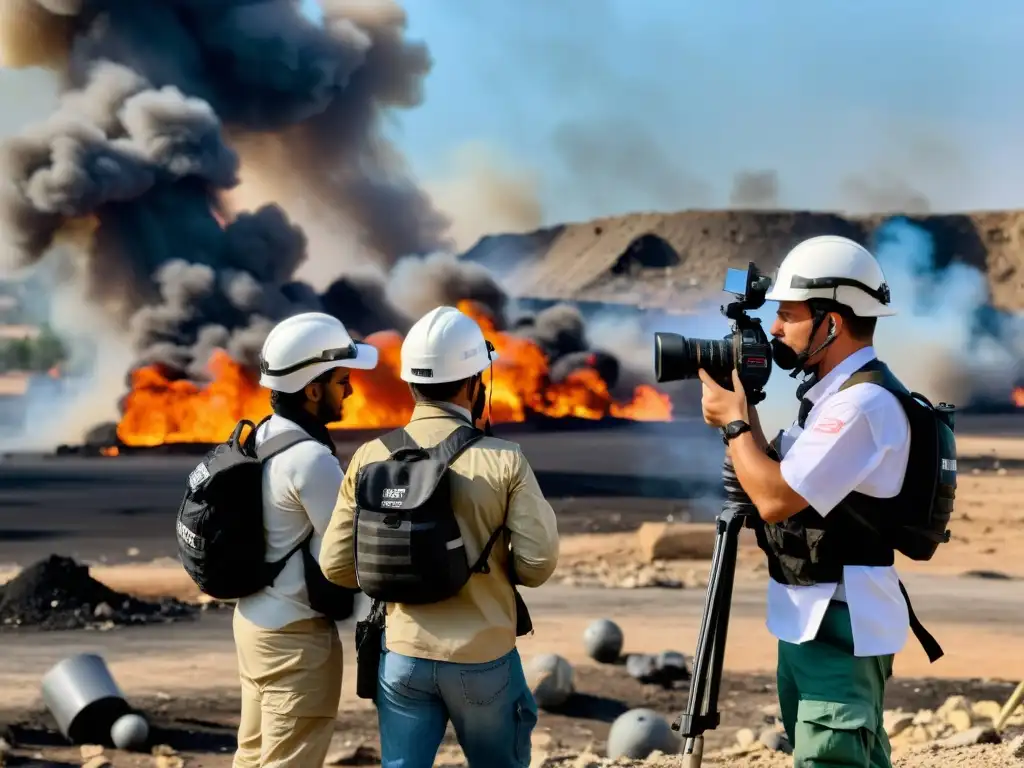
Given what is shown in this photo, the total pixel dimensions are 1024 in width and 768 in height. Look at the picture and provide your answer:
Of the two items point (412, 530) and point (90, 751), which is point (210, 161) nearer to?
point (90, 751)

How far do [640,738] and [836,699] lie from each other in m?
3.20

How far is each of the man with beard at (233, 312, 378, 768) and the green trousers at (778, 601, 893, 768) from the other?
1120 mm

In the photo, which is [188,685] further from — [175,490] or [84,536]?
[175,490]

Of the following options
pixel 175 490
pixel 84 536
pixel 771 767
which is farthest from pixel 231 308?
pixel 771 767

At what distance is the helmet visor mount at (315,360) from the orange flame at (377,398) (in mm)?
12750

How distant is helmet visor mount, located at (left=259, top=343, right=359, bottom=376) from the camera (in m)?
3.17

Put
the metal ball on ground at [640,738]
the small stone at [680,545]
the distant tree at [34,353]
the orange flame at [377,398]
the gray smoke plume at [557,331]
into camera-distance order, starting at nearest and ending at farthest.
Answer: the metal ball on ground at [640,738] → the small stone at [680,545] → the distant tree at [34,353] → the orange flame at [377,398] → the gray smoke plume at [557,331]

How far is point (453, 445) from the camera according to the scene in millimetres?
2660

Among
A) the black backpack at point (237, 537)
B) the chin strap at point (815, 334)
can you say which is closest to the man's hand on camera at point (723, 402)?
the chin strap at point (815, 334)

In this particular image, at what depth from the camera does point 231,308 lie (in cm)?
1842

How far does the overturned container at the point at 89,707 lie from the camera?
5988mm

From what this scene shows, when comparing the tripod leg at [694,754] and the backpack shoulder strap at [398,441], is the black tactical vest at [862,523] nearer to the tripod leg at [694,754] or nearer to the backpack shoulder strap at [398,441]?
the tripod leg at [694,754]

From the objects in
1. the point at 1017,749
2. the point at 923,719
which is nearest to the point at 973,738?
the point at 1017,749

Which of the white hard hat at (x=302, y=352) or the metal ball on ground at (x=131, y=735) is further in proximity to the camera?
the metal ball on ground at (x=131, y=735)
